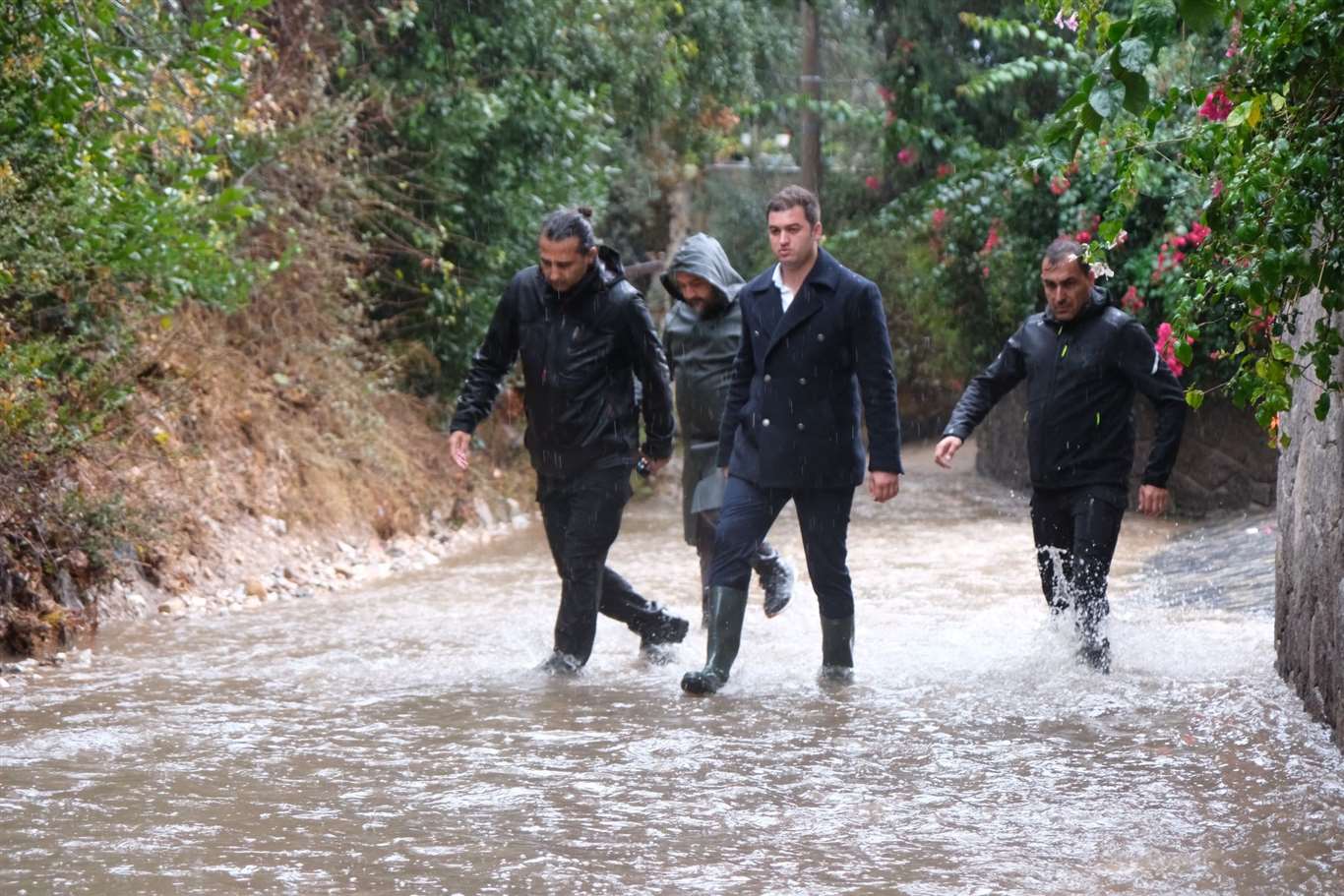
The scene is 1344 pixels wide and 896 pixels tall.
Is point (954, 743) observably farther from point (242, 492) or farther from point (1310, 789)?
point (242, 492)

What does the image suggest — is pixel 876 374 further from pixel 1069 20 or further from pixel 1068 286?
pixel 1069 20

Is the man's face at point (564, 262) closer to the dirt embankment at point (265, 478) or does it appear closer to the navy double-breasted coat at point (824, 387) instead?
the navy double-breasted coat at point (824, 387)

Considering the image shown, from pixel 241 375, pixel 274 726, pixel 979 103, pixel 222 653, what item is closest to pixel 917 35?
pixel 979 103

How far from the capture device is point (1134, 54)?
417 cm

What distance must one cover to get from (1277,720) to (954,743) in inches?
48.2

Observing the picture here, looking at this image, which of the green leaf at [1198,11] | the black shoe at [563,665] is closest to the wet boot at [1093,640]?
the black shoe at [563,665]

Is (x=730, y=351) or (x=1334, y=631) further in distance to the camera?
(x=730, y=351)

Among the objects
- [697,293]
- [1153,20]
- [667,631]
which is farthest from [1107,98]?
[697,293]

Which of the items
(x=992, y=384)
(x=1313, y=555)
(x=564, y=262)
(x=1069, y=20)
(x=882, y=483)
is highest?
(x=1069, y=20)

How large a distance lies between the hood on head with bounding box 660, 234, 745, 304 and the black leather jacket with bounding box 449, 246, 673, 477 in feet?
3.13

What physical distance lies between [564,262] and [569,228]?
14 cm

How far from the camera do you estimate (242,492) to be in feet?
36.0

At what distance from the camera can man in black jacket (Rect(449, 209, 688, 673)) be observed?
7215mm

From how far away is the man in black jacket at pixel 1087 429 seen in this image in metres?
6.99
